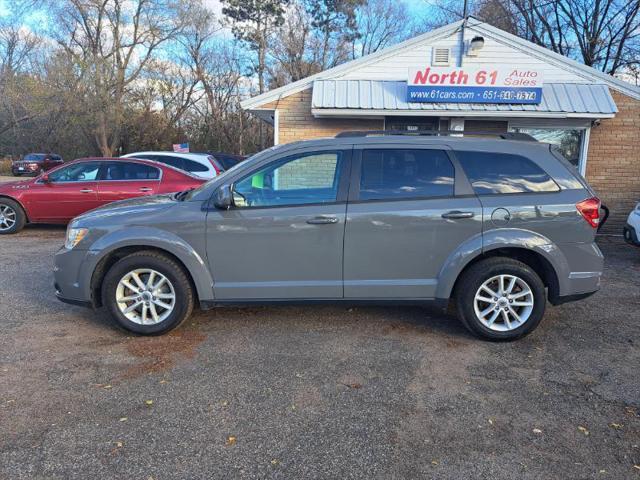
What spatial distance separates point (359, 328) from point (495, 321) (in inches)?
49.0

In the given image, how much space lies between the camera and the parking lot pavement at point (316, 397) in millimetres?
2643

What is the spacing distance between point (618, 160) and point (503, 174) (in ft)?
25.5

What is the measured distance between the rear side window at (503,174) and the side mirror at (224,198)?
206 cm

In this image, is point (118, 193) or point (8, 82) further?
point (8, 82)

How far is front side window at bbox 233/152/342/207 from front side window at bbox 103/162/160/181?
5.57m

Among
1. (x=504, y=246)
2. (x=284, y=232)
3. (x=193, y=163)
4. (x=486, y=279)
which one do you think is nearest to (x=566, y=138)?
(x=504, y=246)

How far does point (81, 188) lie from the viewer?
9.29 metres

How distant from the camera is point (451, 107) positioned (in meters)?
9.81

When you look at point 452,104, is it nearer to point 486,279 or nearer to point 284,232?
point 486,279

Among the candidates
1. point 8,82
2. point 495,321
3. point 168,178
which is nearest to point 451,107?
point 168,178

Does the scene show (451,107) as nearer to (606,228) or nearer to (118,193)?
(606,228)

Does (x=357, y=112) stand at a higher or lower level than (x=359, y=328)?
higher

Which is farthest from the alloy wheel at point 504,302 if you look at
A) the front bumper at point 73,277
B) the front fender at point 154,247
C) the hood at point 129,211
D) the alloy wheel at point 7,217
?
the alloy wheel at point 7,217

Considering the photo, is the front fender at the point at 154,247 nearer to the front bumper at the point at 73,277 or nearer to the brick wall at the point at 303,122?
the front bumper at the point at 73,277
